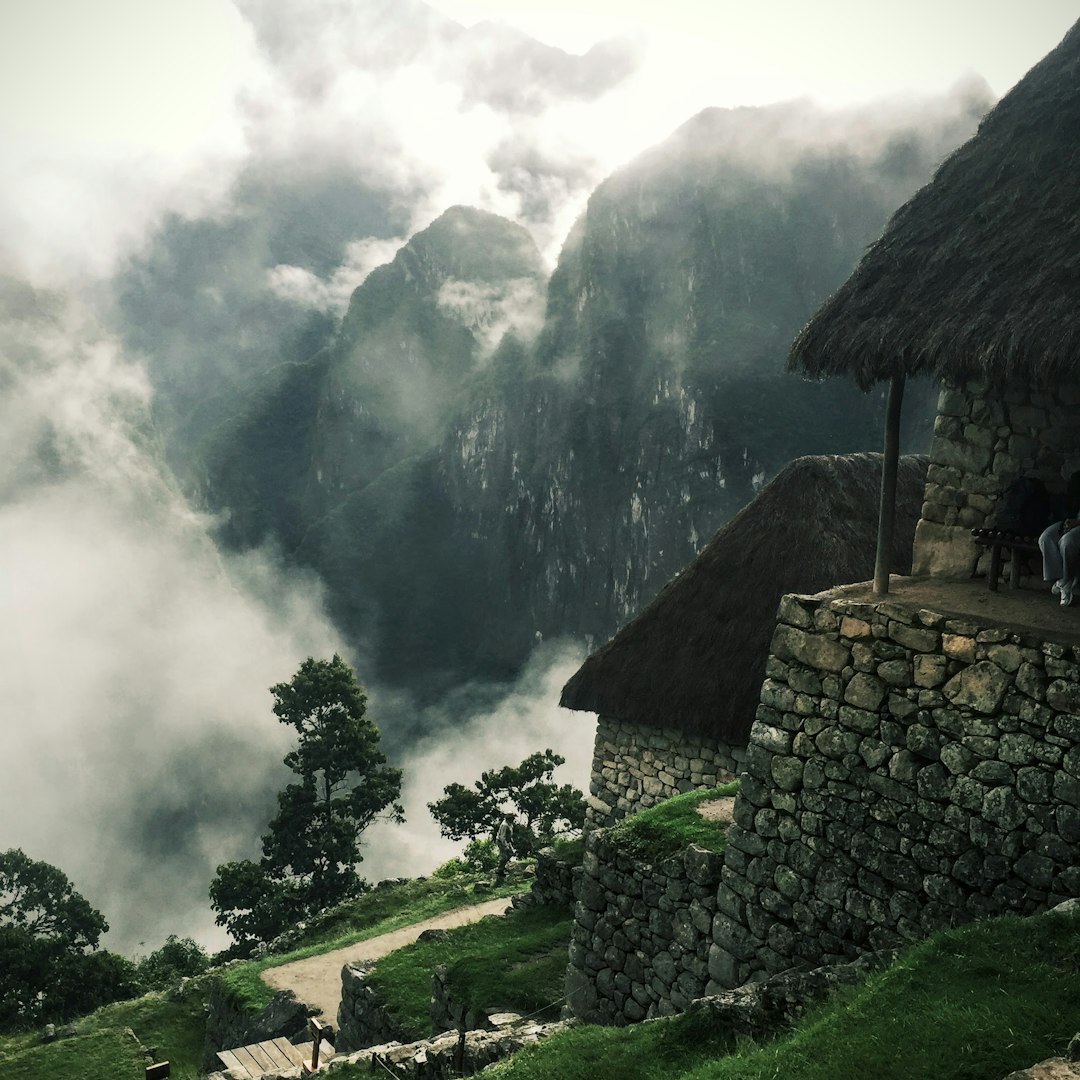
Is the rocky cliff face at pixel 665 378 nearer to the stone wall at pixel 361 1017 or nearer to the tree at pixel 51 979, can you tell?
the tree at pixel 51 979

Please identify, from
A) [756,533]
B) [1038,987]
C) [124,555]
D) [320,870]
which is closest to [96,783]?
[124,555]

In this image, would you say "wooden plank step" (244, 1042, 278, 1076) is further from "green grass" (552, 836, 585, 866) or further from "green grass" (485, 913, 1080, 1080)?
"green grass" (485, 913, 1080, 1080)

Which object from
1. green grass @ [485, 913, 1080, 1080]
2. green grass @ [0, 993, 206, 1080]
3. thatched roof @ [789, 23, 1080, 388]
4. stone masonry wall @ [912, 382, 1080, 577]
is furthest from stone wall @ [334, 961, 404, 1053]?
thatched roof @ [789, 23, 1080, 388]

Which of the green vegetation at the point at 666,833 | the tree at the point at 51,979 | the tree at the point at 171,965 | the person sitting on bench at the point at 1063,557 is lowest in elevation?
the tree at the point at 171,965

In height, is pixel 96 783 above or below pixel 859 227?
below

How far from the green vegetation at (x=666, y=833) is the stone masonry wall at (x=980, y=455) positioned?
2.69m

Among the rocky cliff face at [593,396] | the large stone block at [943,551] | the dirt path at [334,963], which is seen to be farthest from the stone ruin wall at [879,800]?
the rocky cliff face at [593,396]

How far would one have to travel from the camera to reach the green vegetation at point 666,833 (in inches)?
316

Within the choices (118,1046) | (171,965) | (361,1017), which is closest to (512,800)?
(171,965)

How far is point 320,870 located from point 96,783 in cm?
7528

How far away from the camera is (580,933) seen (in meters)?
8.45

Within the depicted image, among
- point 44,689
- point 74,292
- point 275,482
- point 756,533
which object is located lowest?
point 44,689

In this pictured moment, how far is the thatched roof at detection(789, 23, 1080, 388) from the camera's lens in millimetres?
6219

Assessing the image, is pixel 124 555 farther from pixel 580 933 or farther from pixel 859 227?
pixel 580 933
